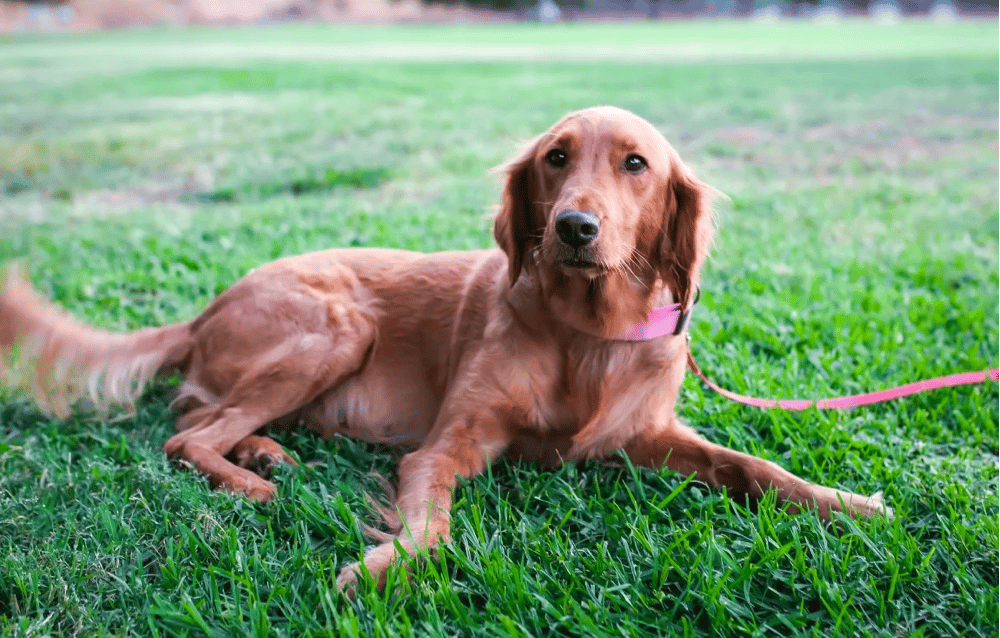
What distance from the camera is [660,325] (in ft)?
8.83

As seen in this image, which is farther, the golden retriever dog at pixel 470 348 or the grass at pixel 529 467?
the golden retriever dog at pixel 470 348

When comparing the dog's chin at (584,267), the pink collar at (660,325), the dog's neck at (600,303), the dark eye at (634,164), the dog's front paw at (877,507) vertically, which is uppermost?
the dark eye at (634,164)

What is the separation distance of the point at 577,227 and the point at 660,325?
0.57m

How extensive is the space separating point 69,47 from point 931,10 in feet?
101

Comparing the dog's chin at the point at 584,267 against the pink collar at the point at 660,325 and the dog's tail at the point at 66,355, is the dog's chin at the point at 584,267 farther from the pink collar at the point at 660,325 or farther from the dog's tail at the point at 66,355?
the dog's tail at the point at 66,355

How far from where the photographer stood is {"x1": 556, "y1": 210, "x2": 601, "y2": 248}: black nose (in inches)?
90.4

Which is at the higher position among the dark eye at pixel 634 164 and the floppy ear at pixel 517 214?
the dark eye at pixel 634 164

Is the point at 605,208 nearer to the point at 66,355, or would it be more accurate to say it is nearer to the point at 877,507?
the point at 877,507

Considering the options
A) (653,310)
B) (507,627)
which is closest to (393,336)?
(653,310)

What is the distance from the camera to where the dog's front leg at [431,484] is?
7.05 ft

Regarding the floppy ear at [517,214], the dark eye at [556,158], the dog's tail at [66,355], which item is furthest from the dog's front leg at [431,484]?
the dog's tail at [66,355]

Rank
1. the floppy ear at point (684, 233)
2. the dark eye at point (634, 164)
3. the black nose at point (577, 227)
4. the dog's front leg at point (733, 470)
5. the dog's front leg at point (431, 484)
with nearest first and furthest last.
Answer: the dog's front leg at point (431, 484) < the black nose at point (577, 227) < the dog's front leg at point (733, 470) < the dark eye at point (634, 164) < the floppy ear at point (684, 233)

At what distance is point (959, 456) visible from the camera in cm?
276

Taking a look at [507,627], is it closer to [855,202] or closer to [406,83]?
[855,202]
